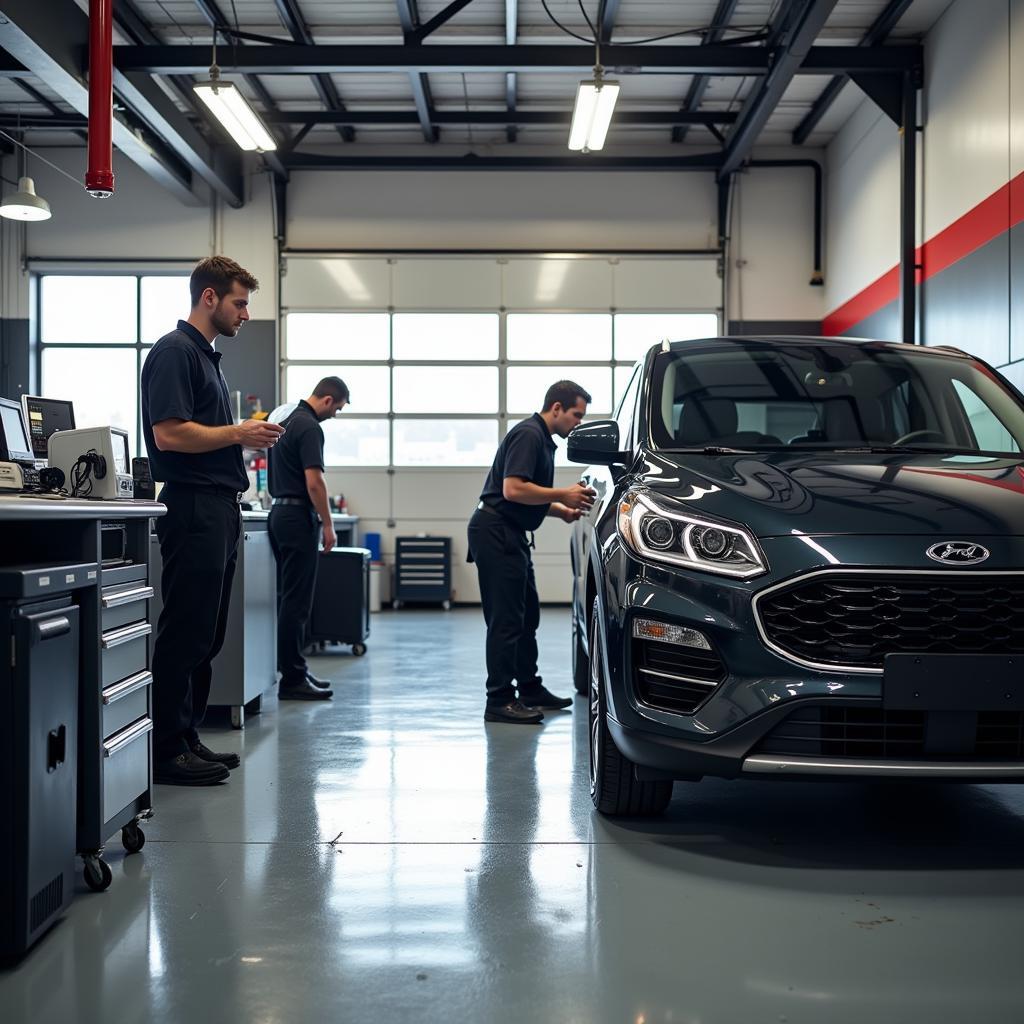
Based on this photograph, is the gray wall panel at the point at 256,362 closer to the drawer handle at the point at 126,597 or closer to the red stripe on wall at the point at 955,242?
the red stripe on wall at the point at 955,242

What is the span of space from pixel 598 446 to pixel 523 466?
119 cm

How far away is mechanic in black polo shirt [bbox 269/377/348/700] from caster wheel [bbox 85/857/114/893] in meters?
2.64

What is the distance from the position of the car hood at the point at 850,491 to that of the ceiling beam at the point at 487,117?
28.0 feet

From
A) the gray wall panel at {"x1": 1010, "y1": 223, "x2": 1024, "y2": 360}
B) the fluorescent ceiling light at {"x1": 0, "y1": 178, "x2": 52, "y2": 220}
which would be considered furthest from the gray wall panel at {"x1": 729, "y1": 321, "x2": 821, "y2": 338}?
the fluorescent ceiling light at {"x1": 0, "y1": 178, "x2": 52, "y2": 220}

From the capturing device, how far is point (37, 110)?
1038 centimetres

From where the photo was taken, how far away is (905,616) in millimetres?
2203

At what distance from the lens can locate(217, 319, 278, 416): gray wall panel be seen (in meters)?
11.1

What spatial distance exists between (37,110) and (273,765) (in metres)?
9.44

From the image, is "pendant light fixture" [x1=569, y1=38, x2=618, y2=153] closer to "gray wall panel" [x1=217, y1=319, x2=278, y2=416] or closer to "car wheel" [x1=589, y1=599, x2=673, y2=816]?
"gray wall panel" [x1=217, y1=319, x2=278, y2=416]

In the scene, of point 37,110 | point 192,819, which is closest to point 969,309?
A: point 192,819

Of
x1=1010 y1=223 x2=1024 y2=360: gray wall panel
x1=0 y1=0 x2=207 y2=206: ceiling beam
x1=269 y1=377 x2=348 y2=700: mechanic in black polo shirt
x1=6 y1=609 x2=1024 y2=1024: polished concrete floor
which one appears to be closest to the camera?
x1=6 y1=609 x2=1024 y2=1024: polished concrete floor

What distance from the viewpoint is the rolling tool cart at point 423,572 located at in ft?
35.2

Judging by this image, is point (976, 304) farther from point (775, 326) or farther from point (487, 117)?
point (487, 117)

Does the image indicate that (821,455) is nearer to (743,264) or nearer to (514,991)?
(514,991)
